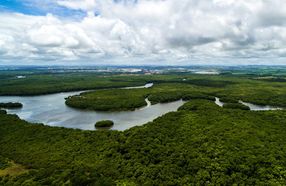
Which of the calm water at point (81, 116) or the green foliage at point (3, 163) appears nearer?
the green foliage at point (3, 163)

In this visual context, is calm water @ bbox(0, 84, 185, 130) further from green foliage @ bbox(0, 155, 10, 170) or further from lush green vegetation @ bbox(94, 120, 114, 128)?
green foliage @ bbox(0, 155, 10, 170)

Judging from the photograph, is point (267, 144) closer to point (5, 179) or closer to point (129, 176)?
point (129, 176)

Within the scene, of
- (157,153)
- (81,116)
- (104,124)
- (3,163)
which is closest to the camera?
(157,153)

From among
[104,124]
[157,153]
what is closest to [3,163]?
[157,153]

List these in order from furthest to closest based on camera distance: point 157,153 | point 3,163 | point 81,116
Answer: point 81,116 < point 3,163 < point 157,153

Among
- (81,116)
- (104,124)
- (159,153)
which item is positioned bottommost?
(81,116)

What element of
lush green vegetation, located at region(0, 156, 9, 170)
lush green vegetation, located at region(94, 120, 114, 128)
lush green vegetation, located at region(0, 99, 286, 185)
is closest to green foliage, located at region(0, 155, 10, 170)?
lush green vegetation, located at region(0, 156, 9, 170)

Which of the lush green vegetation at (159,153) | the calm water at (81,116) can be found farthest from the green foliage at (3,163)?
the calm water at (81,116)

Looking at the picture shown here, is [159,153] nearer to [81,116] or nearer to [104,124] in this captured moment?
[104,124]

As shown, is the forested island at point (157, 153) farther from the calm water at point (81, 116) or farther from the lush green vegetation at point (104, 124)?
the lush green vegetation at point (104, 124)
